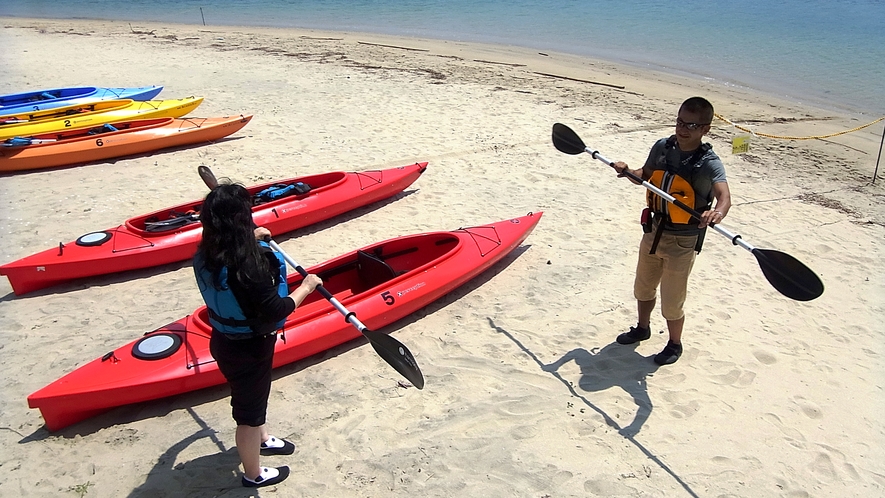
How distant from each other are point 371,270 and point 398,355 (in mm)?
1933

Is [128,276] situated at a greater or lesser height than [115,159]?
lesser

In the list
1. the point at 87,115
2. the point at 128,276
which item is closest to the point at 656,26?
the point at 87,115

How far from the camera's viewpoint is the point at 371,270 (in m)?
5.04

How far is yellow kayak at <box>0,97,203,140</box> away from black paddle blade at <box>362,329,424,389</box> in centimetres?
770

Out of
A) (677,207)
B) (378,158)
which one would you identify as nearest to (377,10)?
(378,158)

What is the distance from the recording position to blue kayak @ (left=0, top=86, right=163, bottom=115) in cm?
932

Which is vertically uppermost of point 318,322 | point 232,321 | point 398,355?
point 232,321

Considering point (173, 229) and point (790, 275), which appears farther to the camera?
point (173, 229)

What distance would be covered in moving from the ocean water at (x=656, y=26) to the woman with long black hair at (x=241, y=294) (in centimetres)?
1350

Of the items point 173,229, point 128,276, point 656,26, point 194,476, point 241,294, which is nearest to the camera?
point 241,294

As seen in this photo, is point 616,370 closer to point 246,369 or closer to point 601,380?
point 601,380

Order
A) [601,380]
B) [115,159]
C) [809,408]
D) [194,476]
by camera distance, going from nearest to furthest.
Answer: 1. [194,476]
2. [809,408]
3. [601,380]
4. [115,159]

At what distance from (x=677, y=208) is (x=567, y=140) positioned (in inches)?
55.6

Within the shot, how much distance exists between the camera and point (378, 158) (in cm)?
859
